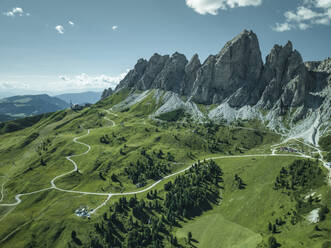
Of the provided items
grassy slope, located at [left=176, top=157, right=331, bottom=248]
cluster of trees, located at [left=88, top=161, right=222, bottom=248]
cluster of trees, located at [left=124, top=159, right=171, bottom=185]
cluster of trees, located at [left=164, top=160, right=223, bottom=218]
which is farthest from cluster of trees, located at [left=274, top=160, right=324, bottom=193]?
cluster of trees, located at [left=124, top=159, right=171, bottom=185]

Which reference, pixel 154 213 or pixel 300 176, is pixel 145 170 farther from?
pixel 300 176

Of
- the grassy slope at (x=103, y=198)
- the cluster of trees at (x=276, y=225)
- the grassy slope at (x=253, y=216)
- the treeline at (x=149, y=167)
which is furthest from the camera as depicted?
the treeline at (x=149, y=167)

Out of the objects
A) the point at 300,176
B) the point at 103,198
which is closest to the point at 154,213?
the point at 103,198

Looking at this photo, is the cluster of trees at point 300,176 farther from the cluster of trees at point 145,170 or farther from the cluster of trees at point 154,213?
the cluster of trees at point 145,170

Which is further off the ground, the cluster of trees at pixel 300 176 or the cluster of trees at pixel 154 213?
the cluster of trees at pixel 300 176

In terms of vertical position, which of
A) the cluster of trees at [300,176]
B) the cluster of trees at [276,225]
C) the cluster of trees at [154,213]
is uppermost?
the cluster of trees at [300,176]

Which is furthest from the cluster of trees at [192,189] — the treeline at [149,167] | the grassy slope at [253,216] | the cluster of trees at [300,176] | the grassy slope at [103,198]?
the cluster of trees at [300,176]

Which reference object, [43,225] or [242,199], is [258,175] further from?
[43,225]

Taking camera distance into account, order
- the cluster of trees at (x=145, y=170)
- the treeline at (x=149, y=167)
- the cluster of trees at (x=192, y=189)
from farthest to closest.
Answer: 1. the treeline at (x=149, y=167)
2. the cluster of trees at (x=145, y=170)
3. the cluster of trees at (x=192, y=189)
